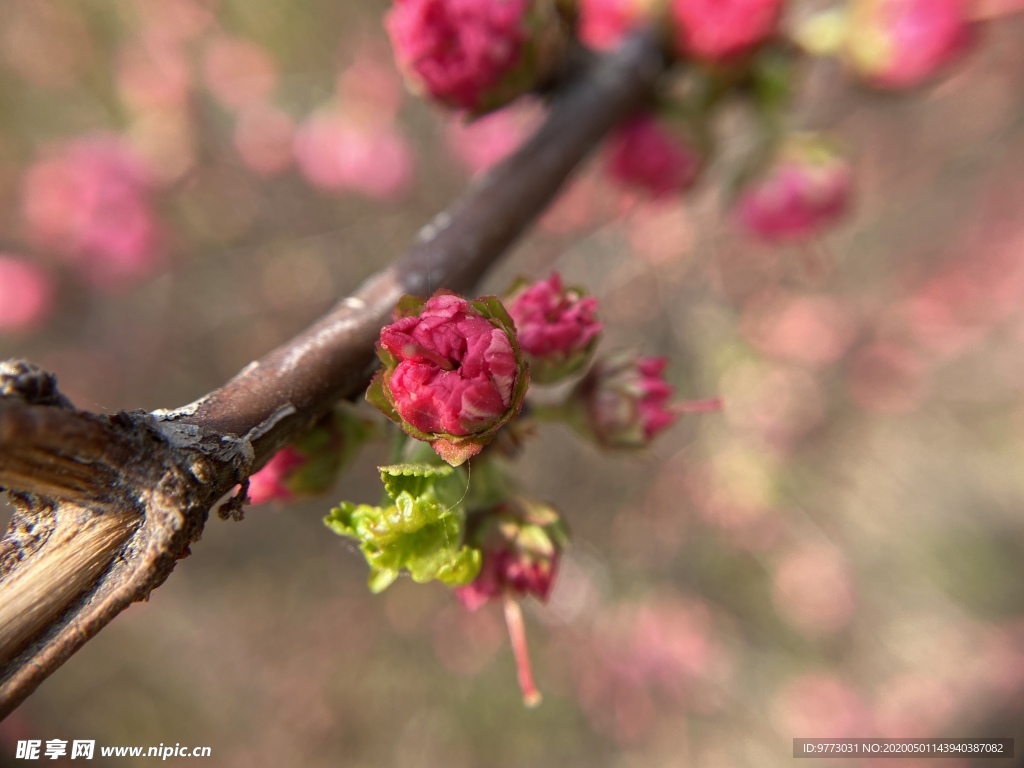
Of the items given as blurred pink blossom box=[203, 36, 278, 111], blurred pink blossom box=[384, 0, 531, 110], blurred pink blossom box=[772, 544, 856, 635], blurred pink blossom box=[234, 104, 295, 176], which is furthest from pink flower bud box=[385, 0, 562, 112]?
blurred pink blossom box=[772, 544, 856, 635]

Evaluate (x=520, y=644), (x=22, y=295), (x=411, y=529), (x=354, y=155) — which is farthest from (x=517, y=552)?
(x=22, y=295)

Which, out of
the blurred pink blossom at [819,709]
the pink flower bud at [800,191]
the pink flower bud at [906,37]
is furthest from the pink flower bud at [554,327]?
the blurred pink blossom at [819,709]

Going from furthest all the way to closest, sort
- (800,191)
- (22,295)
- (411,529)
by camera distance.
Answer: (22,295) → (800,191) → (411,529)

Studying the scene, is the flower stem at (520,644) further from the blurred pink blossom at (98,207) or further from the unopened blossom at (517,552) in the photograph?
the blurred pink blossom at (98,207)

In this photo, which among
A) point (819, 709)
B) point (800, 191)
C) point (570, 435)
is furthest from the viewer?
point (570, 435)

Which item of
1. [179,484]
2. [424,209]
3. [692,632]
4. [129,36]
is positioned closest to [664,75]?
[179,484]

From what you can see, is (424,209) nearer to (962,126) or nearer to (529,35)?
(529,35)

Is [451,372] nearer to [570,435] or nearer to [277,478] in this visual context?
[277,478]
